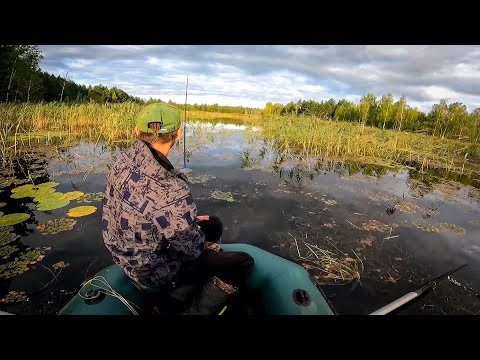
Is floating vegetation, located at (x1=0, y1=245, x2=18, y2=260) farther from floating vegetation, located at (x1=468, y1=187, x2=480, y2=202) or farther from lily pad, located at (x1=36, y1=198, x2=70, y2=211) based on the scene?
floating vegetation, located at (x1=468, y1=187, x2=480, y2=202)

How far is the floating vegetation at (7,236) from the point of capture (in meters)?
2.98

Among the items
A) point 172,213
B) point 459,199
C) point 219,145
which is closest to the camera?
point 172,213

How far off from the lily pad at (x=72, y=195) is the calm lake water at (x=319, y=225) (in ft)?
0.43

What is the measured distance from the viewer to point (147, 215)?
1346 mm

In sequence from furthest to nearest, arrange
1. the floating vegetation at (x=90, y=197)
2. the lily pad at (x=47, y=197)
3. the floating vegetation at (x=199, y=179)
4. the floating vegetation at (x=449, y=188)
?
1. the floating vegetation at (x=449, y=188)
2. the floating vegetation at (x=199, y=179)
3. the floating vegetation at (x=90, y=197)
4. the lily pad at (x=47, y=197)

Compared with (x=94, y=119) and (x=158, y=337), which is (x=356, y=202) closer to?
(x=158, y=337)

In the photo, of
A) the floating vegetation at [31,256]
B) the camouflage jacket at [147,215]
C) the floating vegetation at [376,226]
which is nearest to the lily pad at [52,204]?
the floating vegetation at [31,256]

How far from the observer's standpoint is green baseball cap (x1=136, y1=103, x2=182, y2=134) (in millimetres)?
1445

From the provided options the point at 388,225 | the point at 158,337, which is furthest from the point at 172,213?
the point at 388,225

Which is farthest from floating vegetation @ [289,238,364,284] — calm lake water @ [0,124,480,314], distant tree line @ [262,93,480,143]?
distant tree line @ [262,93,480,143]

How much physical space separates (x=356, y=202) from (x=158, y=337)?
4.81 metres

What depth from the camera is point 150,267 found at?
1442 millimetres

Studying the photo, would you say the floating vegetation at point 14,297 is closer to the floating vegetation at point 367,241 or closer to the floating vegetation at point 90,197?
the floating vegetation at point 90,197

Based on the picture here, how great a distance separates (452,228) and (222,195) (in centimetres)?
373
